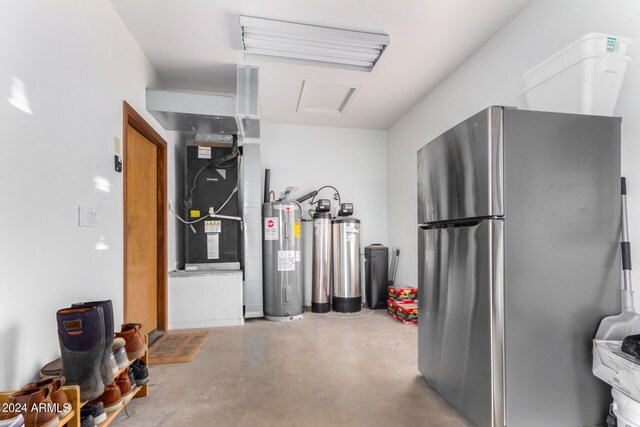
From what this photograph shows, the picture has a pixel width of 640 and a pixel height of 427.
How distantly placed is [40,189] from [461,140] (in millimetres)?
2120

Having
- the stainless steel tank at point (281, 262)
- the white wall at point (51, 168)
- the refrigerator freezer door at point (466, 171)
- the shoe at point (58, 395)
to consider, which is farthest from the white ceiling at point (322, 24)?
the shoe at point (58, 395)

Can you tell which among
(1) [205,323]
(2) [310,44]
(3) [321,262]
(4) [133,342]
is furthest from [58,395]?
(3) [321,262]

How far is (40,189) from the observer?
1.39 meters

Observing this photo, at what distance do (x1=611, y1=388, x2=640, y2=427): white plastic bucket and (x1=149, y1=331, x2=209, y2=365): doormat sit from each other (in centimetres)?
267

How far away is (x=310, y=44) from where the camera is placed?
248cm

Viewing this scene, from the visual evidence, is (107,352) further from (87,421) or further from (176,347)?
(176,347)

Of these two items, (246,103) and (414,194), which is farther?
(414,194)

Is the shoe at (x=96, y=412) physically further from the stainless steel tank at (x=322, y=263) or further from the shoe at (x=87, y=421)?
the stainless steel tank at (x=322, y=263)

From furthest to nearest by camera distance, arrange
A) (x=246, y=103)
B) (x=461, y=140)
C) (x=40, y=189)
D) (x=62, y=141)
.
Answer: (x=246, y=103) < (x=461, y=140) < (x=62, y=141) < (x=40, y=189)

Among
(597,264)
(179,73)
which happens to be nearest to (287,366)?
(597,264)

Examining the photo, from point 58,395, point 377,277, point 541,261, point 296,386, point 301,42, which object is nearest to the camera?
point 58,395

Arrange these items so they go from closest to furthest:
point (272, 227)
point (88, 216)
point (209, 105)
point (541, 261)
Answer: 1. point (541, 261)
2. point (88, 216)
3. point (209, 105)
4. point (272, 227)

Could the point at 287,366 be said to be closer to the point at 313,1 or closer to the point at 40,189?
the point at 40,189

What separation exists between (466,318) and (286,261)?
8.02ft
